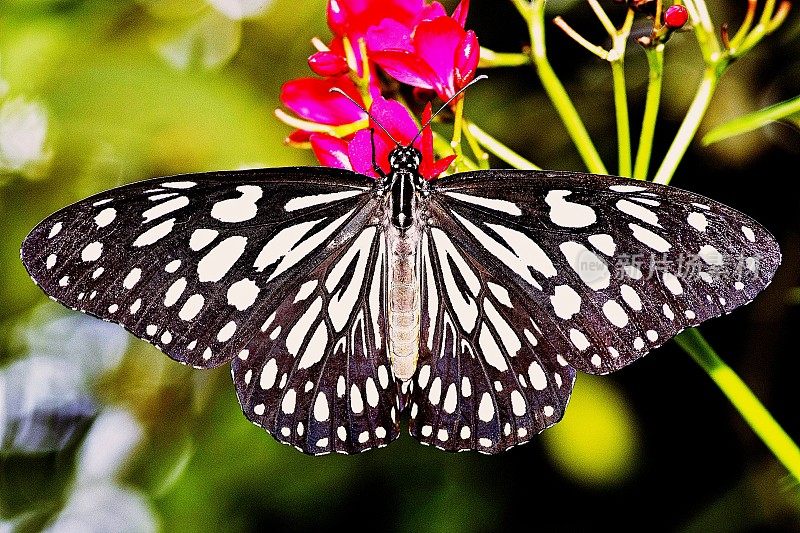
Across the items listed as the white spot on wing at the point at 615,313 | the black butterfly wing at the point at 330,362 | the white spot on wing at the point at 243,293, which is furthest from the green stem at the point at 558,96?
the white spot on wing at the point at 243,293

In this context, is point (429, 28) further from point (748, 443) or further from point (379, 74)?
point (748, 443)

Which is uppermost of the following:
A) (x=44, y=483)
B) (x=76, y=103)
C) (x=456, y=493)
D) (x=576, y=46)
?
(x=576, y=46)

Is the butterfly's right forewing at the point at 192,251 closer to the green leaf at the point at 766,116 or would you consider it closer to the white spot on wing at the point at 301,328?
the white spot on wing at the point at 301,328

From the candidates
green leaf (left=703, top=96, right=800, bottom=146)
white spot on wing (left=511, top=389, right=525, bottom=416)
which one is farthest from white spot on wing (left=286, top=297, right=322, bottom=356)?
green leaf (left=703, top=96, right=800, bottom=146)

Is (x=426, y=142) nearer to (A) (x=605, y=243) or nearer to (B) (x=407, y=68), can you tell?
(B) (x=407, y=68)

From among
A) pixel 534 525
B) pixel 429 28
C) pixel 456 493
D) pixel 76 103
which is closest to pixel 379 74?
pixel 429 28

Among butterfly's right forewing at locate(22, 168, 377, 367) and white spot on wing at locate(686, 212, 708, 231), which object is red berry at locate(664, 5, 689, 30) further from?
butterfly's right forewing at locate(22, 168, 377, 367)
